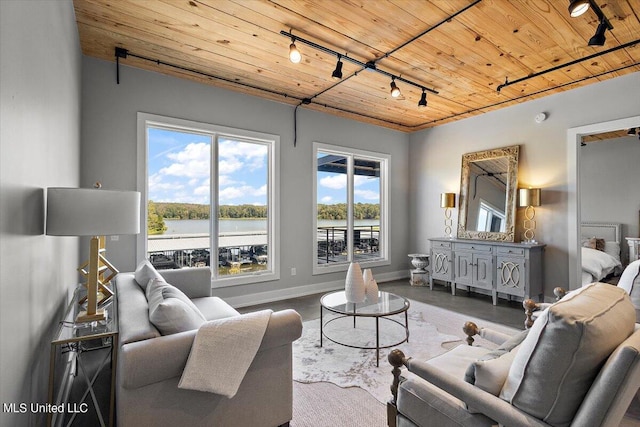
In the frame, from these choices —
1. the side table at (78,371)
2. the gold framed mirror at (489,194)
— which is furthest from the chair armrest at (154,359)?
the gold framed mirror at (489,194)

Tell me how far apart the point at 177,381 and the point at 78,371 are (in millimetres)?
1593

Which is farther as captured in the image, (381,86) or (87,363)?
(381,86)

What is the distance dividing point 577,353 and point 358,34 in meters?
2.80

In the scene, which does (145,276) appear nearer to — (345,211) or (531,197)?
(345,211)

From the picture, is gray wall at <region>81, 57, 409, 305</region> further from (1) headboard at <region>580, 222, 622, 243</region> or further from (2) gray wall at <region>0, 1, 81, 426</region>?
(1) headboard at <region>580, 222, 622, 243</region>

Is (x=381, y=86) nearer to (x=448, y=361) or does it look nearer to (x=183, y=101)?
(x=183, y=101)

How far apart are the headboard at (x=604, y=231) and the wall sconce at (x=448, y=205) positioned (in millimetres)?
2785

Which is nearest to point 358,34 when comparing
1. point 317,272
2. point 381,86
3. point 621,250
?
point 381,86

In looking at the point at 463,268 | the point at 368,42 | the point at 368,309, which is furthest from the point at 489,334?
the point at 463,268

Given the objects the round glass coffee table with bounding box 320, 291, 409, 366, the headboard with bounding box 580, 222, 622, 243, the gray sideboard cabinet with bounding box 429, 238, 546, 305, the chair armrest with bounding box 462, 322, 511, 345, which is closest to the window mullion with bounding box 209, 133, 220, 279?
the round glass coffee table with bounding box 320, 291, 409, 366

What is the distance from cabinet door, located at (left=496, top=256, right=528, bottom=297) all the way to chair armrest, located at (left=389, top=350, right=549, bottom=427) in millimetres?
3504

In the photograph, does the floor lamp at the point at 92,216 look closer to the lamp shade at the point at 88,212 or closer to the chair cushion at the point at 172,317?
the lamp shade at the point at 88,212

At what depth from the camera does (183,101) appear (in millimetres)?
3758

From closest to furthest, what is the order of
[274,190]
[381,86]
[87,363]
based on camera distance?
[87,363], [381,86], [274,190]
